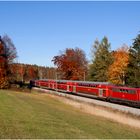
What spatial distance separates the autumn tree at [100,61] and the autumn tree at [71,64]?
14.2 m

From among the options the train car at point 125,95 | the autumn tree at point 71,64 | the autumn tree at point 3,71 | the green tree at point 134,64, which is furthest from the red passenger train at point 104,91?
the autumn tree at point 71,64

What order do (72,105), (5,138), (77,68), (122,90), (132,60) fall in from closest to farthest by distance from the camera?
(5,138)
(122,90)
(72,105)
(132,60)
(77,68)

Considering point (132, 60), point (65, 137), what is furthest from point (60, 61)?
point (65, 137)

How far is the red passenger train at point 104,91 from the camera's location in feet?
158

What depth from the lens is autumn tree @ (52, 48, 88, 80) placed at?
384ft

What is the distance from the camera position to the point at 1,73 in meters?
87.7

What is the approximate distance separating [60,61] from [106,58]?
25.4 meters

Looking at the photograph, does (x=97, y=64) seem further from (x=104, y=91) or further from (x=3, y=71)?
(x=104, y=91)

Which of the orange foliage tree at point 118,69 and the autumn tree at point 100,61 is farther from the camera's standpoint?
the autumn tree at point 100,61

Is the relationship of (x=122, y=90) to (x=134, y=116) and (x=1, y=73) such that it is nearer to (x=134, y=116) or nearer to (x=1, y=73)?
(x=134, y=116)

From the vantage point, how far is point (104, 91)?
59.0 metres

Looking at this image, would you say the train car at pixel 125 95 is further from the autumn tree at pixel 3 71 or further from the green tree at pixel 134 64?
the autumn tree at pixel 3 71

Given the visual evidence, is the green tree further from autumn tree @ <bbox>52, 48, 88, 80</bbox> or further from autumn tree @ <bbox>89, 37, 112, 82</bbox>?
autumn tree @ <bbox>52, 48, 88, 80</bbox>

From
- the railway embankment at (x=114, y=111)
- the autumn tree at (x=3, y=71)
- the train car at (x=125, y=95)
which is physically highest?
the autumn tree at (x=3, y=71)
